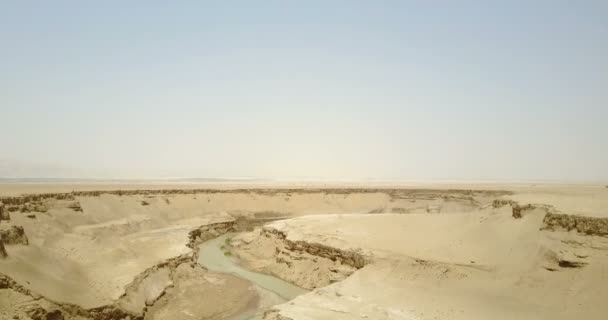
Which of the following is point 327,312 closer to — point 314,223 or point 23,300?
point 23,300

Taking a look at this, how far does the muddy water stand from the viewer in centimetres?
1958

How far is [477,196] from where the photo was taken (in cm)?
5550

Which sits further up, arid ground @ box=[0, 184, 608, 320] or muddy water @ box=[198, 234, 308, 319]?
arid ground @ box=[0, 184, 608, 320]

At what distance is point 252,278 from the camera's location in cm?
2420

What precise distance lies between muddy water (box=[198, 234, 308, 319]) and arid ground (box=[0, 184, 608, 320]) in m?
0.19

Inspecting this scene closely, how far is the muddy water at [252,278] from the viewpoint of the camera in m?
19.6

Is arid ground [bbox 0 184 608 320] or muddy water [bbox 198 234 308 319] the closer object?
arid ground [bbox 0 184 608 320]

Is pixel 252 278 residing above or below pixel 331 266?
below

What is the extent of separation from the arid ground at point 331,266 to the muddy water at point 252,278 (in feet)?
0.63

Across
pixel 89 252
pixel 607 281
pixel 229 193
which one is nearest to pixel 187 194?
pixel 229 193

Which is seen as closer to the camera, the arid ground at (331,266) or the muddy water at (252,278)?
the arid ground at (331,266)

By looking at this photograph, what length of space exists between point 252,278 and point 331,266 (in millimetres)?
5519

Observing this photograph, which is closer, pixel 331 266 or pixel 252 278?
pixel 331 266

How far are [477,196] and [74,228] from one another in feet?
A: 164
